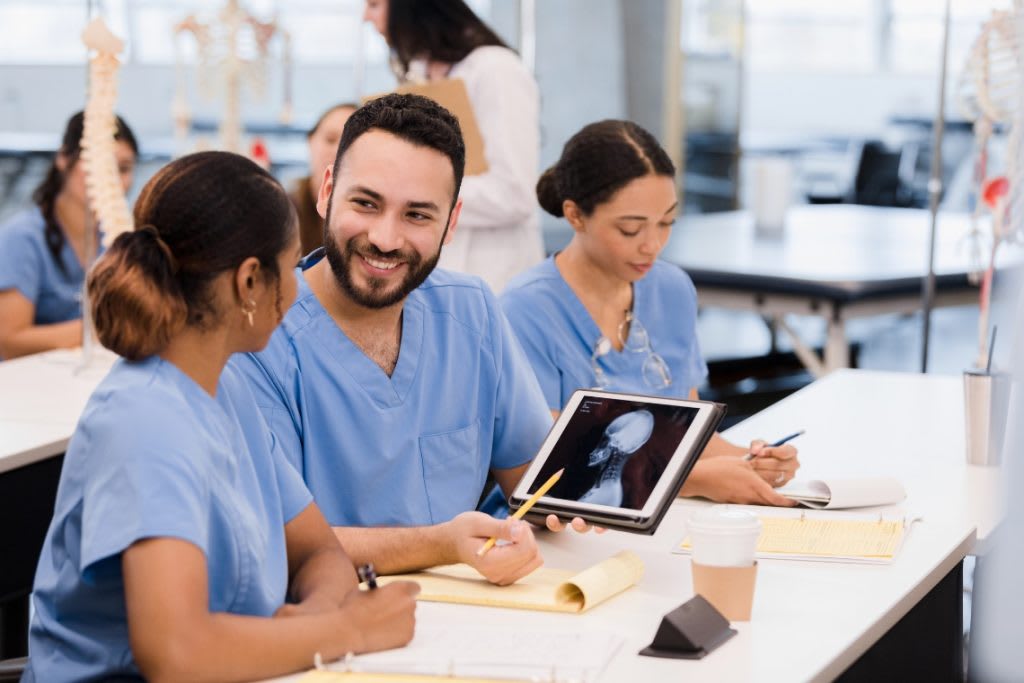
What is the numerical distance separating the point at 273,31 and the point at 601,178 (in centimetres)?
254

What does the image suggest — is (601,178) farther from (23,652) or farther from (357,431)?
(23,652)

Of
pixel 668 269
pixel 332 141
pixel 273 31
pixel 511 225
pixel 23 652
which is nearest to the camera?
pixel 668 269

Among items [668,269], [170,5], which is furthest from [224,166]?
[170,5]

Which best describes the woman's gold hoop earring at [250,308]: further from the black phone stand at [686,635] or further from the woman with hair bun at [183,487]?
the black phone stand at [686,635]

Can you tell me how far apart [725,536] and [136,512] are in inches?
23.3

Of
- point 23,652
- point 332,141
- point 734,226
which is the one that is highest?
point 332,141

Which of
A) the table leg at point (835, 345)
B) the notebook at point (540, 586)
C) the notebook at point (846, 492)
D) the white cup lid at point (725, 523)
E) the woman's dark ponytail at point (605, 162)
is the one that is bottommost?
the table leg at point (835, 345)

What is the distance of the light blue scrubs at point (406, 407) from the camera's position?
168 cm

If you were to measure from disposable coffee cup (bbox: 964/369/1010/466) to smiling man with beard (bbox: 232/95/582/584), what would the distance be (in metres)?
0.90

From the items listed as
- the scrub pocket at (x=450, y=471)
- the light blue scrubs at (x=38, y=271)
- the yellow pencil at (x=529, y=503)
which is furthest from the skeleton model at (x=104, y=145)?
the yellow pencil at (x=529, y=503)

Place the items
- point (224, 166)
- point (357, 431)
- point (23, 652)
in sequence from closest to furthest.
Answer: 1. point (224, 166)
2. point (357, 431)
3. point (23, 652)

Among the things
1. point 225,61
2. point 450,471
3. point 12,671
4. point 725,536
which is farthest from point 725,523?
point 225,61

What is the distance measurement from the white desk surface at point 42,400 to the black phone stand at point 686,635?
3.96 ft

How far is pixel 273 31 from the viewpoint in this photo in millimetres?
4461
